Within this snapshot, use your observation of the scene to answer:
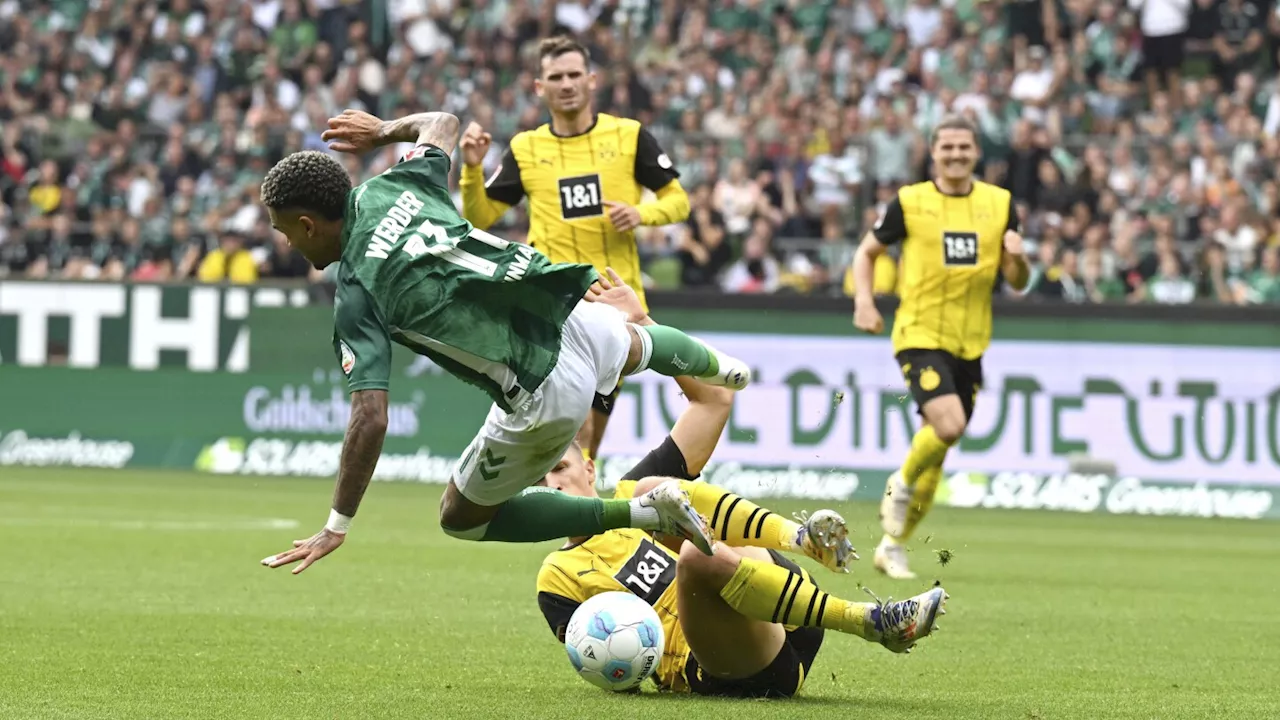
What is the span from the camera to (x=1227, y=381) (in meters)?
17.6

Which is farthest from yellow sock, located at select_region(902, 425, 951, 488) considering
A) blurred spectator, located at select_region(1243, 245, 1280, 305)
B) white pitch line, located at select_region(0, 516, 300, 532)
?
blurred spectator, located at select_region(1243, 245, 1280, 305)

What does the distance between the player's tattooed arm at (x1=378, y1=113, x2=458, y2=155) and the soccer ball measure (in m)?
1.70

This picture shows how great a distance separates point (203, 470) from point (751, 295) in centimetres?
584

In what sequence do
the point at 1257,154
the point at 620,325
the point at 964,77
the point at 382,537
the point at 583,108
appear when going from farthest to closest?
1. the point at 964,77
2. the point at 1257,154
3. the point at 382,537
4. the point at 583,108
5. the point at 620,325

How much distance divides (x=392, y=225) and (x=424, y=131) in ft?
2.74

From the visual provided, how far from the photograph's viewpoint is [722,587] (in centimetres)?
663

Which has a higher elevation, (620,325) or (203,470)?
(620,325)

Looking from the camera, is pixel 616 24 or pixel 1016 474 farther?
pixel 616 24

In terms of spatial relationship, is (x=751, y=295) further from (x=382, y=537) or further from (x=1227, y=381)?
(x=382, y=537)

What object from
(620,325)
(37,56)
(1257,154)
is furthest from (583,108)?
(37,56)

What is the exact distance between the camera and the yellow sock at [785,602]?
6609 mm

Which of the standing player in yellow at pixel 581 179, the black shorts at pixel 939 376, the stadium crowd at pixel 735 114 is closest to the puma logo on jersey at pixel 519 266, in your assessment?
the standing player in yellow at pixel 581 179

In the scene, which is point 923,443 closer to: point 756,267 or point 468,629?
point 468,629

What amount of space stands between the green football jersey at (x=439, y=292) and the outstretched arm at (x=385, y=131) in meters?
0.27
